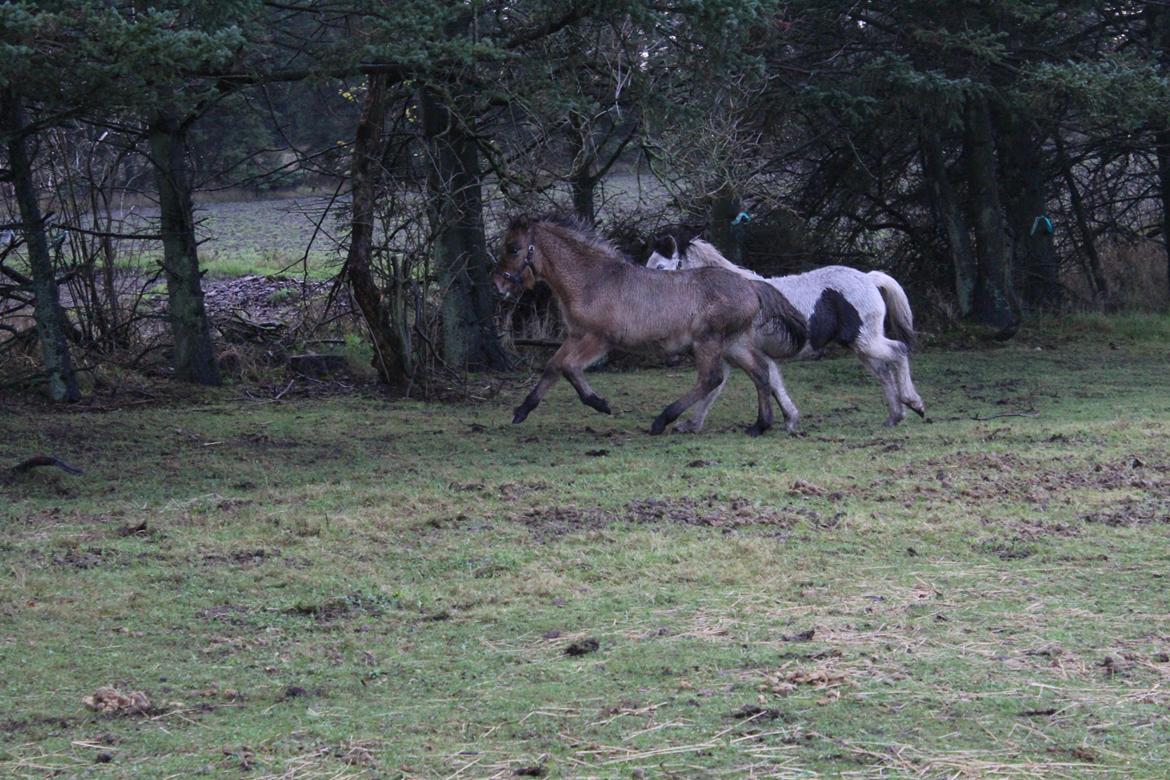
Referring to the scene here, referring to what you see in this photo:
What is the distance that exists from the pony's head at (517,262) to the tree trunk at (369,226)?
1504 mm

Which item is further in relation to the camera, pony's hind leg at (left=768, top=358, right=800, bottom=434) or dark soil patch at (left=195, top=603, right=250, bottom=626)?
pony's hind leg at (left=768, top=358, right=800, bottom=434)

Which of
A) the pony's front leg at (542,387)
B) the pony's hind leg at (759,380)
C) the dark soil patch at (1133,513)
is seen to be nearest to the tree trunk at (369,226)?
the pony's front leg at (542,387)

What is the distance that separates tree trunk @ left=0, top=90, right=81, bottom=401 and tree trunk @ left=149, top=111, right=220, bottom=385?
1.17 meters

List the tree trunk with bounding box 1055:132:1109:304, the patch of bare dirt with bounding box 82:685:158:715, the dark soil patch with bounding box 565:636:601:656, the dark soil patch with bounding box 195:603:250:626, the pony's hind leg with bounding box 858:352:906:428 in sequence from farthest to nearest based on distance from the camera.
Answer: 1. the tree trunk with bounding box 1055:132:1109:304
2. the pony's hind leg with bounding box 858:352:906:428
3. the dark soil patch with bounding box 195:603:250:626
4. the dark soil patch with bounding box 565:636:601:656
5. the patch of bare dirt with bounding box 82:685:158:715

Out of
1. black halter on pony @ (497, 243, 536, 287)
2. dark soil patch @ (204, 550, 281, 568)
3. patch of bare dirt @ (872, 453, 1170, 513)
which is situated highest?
black halter on pony @ (497, 243, 536, 287)

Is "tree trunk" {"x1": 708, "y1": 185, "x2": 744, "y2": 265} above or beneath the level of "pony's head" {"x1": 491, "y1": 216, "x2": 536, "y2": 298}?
above

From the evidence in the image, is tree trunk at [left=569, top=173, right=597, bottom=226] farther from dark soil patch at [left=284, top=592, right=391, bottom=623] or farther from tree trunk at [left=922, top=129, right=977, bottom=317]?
Result: dark soil patch at [left=284, top=592, right=391, bottom=623]

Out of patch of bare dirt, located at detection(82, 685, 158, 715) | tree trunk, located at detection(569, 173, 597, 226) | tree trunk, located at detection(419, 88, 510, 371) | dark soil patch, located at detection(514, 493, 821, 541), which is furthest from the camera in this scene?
tree trunk, located at detection(569, 173, 597, 226)

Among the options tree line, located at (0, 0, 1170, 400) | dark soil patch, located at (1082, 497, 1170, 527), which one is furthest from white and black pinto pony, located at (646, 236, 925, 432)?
dark soil patch, located at (1082, 497, 1170, 527)

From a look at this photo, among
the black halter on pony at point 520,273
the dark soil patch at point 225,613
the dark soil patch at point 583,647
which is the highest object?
the black halter on pony at point 520,273

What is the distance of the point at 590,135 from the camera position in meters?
11.3

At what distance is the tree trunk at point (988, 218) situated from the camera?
16812 millimetres

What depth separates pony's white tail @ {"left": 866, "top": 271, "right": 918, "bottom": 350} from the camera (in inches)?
477

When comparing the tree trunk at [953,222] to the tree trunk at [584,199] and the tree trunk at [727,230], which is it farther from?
the tree trunk at [584,199]
